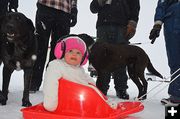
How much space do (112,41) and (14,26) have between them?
167 centimetres

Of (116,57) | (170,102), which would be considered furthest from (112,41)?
(170,102)

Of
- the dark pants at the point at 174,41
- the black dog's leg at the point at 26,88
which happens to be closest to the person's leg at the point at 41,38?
the black dog's leg at the point at 26,88

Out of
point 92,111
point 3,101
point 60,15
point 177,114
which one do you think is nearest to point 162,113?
point 92,111

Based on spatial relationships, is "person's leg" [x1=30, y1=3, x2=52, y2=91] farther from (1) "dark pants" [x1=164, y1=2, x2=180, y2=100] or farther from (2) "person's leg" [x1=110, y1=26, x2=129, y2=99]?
(1) "dark pants" [x1=164, y1=2, x2=180, y2=100]

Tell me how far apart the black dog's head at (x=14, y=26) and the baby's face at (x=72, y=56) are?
3.13 feet

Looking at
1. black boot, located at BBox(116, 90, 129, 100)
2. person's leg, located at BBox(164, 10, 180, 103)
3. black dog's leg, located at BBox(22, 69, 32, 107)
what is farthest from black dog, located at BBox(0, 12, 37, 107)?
black boot, located at BBox(116, 90, 129, 100)

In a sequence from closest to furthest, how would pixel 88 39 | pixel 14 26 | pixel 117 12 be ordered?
pixel 14 26
pixel 88 39
pixel 117 12

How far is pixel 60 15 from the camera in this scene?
4.27 meters

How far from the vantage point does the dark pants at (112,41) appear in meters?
4.25

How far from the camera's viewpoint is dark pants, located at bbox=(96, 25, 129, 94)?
4.25 m

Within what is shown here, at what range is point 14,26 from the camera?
3197 millimetres

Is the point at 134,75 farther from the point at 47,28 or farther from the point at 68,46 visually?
the point at 68,46

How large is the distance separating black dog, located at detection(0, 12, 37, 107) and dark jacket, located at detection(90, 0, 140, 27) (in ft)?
4.50

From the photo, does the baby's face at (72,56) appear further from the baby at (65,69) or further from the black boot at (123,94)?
the black boot at (123,94)
